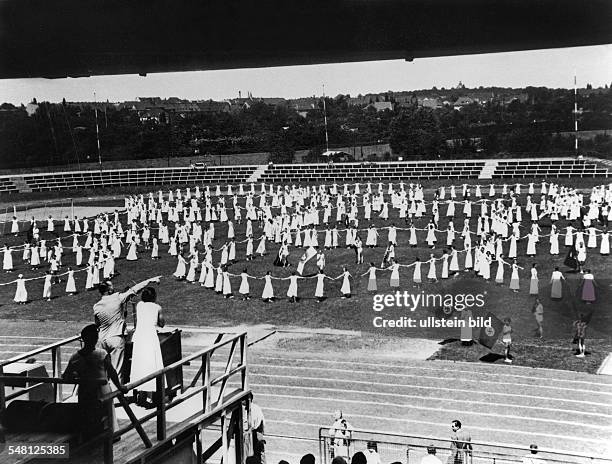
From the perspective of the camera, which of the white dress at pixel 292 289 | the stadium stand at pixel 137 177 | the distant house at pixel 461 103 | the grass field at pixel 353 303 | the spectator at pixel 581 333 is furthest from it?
the distant house at pixel 461 103

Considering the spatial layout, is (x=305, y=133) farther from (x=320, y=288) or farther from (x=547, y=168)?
(x=320, y=288)

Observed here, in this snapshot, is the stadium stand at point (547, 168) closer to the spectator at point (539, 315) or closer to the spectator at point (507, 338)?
the spectator at point (539, 315)

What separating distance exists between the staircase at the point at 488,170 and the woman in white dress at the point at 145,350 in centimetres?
4131

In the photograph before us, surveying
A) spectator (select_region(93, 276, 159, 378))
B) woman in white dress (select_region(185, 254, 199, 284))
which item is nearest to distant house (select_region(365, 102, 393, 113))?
woman in white dress (select_region(185, 254, 199, 284))

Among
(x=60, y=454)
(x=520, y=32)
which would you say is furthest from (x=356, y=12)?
(x=60, y=454)

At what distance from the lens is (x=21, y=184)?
50.1 m

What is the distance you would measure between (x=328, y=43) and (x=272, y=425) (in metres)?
8.14

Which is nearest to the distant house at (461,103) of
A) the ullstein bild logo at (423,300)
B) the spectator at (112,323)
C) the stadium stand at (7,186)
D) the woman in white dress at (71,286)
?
the stadium stand at (7,186)

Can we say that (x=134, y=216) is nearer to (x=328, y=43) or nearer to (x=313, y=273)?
(x=313, y=273)

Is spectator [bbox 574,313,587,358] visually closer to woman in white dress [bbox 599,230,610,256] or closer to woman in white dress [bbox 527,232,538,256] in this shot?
woman in white dress [bbox 527,232,538,256]

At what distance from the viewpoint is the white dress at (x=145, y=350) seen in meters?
5.90

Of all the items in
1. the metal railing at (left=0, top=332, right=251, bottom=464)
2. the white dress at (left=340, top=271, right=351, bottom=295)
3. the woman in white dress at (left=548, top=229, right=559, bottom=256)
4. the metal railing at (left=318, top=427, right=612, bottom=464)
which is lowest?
the metal railing at (left=318, top=427, right=612, bottom=464)

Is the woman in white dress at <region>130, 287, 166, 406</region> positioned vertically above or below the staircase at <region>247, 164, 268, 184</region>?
above

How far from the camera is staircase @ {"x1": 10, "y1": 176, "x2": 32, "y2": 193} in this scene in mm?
49191
